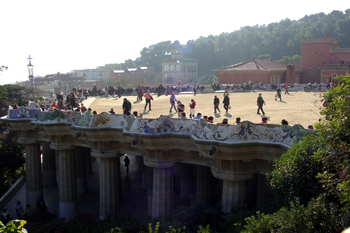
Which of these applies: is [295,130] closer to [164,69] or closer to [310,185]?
[310,185]

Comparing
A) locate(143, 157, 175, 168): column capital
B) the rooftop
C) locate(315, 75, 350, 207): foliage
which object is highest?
the rooftop

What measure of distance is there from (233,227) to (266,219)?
10.2 ft

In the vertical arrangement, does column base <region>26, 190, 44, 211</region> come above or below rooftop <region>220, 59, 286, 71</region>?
below

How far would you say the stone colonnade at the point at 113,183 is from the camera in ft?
56.6

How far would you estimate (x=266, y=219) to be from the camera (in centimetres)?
969

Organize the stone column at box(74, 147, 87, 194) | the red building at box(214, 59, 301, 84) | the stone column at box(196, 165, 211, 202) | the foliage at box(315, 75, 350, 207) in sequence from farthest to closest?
the red building at box(214, 59, 301, 84)
the stone column at box(74, 147, 87, 194)
the stone column at box(196, 165, 211, 202)
the foliage at box(315, 75, 350, 207)

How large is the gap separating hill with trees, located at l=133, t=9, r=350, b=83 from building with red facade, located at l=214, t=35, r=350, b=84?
28710mm

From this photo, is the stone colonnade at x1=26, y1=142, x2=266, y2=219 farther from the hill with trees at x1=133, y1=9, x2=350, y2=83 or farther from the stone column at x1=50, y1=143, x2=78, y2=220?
the hill with trees at x1=133, y1=9, x2=350, y2=83

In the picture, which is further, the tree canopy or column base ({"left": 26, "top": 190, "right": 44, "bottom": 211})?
column base ({"left": 26, "top": 190, "right": 44, "bottom": 211})

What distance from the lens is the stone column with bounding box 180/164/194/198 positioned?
24609 mm

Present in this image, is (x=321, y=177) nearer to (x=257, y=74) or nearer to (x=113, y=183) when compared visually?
(x=113, y=183)

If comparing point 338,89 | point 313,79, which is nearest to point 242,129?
point 338,89

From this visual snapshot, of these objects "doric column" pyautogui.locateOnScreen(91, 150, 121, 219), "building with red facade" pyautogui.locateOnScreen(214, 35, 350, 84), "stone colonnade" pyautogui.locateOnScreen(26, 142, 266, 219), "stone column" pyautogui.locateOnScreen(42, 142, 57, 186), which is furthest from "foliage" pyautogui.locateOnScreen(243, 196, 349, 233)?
"building with red facade" pyautogui.locateOnScreen(214, 35, 350, 84)

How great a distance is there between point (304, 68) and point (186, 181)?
40.6m
